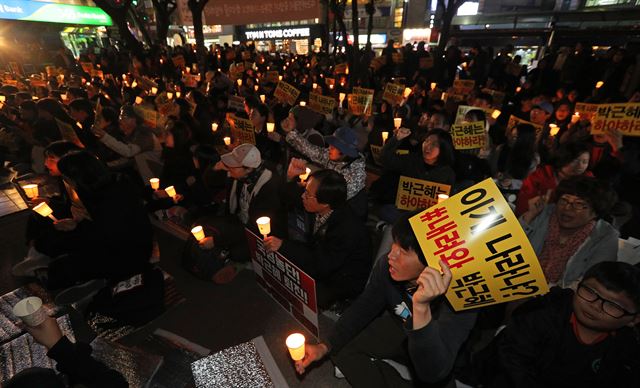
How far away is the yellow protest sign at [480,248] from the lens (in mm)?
1655

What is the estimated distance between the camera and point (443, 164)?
441 centimetres

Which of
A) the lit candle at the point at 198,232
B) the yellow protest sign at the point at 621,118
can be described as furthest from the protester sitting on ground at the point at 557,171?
the lit candle at the point at 198,232

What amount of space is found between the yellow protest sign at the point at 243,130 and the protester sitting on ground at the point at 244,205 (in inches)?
65.6

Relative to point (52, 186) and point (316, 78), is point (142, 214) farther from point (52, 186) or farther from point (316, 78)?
point (316, 78)

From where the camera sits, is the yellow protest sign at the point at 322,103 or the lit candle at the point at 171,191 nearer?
the lit candle at the point at 171,191

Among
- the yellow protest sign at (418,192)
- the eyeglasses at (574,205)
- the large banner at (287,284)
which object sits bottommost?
the large banner at (287,284)

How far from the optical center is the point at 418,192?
4.48m

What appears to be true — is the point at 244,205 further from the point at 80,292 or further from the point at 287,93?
the point at 287,93

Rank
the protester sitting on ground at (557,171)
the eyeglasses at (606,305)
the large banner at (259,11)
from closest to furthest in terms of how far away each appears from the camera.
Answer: the eyeglasses at (606,305) → the protester sitting on ground at (557,171) → the large banner at (259,11)

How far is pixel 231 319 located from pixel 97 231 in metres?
1.73

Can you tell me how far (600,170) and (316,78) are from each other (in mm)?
10639

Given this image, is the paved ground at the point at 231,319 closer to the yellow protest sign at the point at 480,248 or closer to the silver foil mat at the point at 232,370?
the silver foil mat at the point at 232,370

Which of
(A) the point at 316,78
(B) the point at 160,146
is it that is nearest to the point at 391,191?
(B) the point at 160,146

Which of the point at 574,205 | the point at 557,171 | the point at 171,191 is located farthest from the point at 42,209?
the point at 557,171
